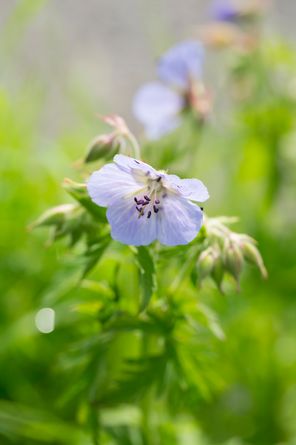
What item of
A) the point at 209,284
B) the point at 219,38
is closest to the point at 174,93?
the point at 219,38

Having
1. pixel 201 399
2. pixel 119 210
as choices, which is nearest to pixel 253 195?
pixel 201 399

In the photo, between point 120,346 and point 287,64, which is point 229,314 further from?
point 287,64

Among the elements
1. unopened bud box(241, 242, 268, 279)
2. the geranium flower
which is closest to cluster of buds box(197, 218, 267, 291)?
unopened bud box(241, 242, 268, 279)

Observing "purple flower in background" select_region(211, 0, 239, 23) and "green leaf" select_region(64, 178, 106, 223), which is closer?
"green leaf" select_region(64, 178, 106, 223)

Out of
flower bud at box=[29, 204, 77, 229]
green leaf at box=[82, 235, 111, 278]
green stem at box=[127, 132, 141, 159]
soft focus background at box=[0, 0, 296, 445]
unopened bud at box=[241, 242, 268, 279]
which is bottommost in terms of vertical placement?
soft focus background at box=[0, 0, 296, 445]

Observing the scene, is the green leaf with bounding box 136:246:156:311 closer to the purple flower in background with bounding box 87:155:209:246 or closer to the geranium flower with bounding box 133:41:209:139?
the purple flower in background with bounding box 87:155:209:246

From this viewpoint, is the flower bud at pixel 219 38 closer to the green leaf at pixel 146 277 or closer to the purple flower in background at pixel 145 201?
the purple flower in background at pixel 145 201
